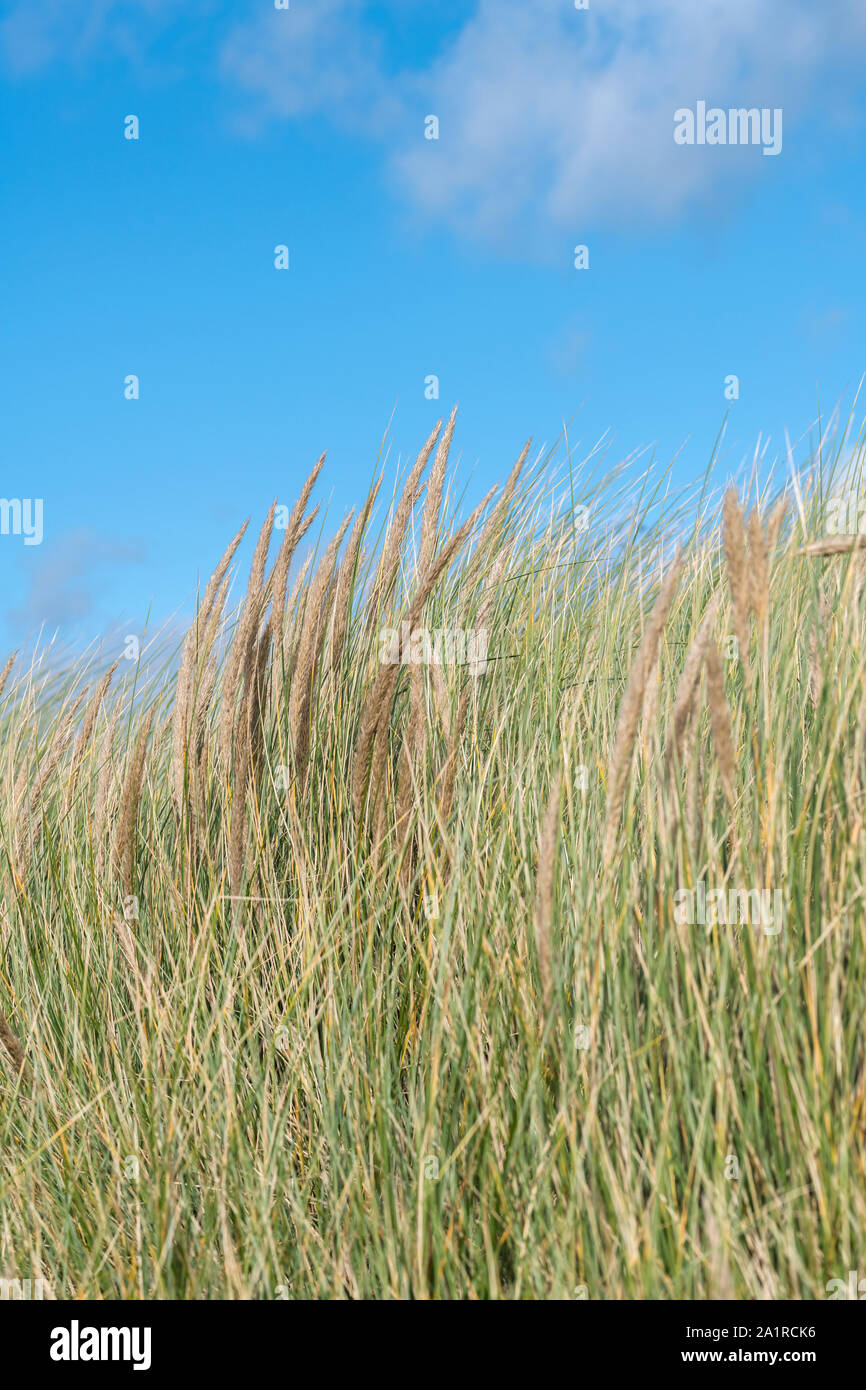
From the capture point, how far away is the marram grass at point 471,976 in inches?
49.6

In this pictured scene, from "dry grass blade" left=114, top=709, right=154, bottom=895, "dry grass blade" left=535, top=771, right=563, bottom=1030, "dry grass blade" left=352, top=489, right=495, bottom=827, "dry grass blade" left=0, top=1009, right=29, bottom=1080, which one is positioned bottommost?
"dry grass blade" left=0, top=1009, right=29, bottom=1080

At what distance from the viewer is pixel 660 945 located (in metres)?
1.38

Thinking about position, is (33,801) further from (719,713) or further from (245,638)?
(719,713)

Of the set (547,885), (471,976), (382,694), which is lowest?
(471,976)

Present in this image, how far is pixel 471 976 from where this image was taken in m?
1.58

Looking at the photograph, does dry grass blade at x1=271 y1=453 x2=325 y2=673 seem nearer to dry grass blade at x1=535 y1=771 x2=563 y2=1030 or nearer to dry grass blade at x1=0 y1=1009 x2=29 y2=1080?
dry grass blade at x1=0 y1=1009 x2=29 y2=1080

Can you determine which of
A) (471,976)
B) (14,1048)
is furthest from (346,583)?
(14,1048)

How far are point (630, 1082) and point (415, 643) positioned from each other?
98 cm

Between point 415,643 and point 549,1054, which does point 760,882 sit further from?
point 415,643

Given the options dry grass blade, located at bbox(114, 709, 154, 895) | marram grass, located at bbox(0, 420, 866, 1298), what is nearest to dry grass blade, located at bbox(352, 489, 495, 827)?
marram grass, located at bbox(0, 420, 866, 1298)

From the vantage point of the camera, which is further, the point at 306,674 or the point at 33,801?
the point at 33,801

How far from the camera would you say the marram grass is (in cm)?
126

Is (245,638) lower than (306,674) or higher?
higher

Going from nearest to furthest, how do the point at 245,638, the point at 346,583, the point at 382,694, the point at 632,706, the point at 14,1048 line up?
the point at 632,706 < the point at 382,694 < the point at 14,1048 < the point at 245,638 < the point at 346,583
